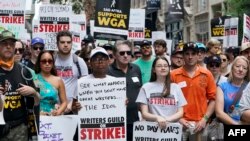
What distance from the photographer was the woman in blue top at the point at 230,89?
7660 mm

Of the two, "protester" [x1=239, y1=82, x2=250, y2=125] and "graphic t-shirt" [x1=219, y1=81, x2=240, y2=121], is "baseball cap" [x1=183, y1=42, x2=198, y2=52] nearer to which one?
"graphic t-shirt" [x1=219, y1=81, x2=240, y2=121]

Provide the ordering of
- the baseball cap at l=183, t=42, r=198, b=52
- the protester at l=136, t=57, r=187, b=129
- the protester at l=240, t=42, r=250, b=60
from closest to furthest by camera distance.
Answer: the protester at l=136, t=57, r=187, b=129 < the baseball cap at l=183, t=42, r=198, b=52 < the protester at l=240, t=42, r=250, b=60

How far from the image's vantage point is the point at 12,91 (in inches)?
273

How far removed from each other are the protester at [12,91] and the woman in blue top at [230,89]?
2.22 m

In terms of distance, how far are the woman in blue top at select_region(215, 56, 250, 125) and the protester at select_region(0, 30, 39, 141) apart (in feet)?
7.27

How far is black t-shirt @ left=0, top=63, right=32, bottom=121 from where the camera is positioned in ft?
22.7

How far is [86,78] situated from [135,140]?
99cm

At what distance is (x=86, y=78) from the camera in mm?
7859

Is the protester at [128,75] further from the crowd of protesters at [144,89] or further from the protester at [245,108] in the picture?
the protester at [245,108]

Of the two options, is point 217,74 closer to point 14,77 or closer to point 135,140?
point 135,140

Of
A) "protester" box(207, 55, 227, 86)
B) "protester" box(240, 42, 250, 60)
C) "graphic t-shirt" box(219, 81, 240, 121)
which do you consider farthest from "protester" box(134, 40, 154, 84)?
"graphic t-shirt" box(219, 81, 240, 121)

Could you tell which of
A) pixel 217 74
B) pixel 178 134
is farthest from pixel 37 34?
pixel 178 134

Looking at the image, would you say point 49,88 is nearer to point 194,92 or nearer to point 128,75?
point 128,75

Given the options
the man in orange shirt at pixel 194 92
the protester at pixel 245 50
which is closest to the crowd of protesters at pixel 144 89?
the man in orange shirt at pixel 194 92
